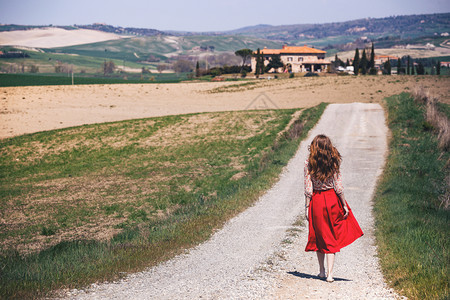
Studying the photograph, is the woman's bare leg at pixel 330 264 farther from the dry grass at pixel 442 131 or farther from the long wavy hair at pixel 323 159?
the dry grass at pixel 442 131

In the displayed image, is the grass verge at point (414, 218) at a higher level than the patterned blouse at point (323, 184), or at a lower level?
lower

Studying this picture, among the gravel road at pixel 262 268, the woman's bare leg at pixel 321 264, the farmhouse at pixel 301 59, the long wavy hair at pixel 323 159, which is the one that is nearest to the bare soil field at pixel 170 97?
the gravel road at pixel 262 268

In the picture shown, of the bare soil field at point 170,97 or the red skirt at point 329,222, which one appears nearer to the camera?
the red skirt at point 329,222

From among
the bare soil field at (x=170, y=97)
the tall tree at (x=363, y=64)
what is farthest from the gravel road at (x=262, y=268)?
the tall tree at (x=363, y=64)

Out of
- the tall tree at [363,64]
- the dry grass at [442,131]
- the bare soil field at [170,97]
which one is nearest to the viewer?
the dry grass at [442,131]

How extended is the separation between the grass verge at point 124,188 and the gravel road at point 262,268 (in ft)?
2.18

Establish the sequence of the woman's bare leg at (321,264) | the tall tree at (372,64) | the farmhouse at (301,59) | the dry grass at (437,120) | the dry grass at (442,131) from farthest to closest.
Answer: the farmhouse at (301,59), the tall tree at (372,64), the dry grass at (437,120), the dry grass at (442,131), the woman's bare leg at (321,264)

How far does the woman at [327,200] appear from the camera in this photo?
927 centimetres

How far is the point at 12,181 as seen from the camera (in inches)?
1292

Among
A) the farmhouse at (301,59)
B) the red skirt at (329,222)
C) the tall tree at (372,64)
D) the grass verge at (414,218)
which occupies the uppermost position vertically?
the farmhouse at (301,59)

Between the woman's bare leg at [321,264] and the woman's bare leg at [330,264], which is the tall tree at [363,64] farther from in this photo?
the woman's bare leg at [330,264]

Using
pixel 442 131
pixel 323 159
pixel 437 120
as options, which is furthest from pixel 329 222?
pixel 437 120

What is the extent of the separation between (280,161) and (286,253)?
54.7ft

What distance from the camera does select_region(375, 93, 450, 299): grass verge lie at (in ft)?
30.4
